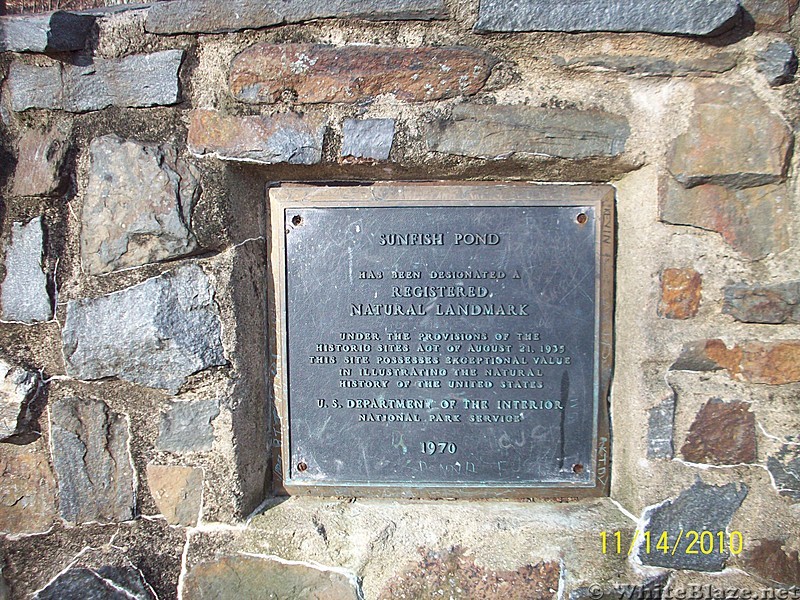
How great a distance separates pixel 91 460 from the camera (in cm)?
140

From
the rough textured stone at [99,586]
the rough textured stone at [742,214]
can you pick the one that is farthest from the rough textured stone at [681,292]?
the rough textured stone at [99,586]

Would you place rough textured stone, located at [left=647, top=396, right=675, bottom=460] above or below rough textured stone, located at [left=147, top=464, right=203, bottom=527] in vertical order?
above

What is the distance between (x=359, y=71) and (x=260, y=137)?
324 millimetres

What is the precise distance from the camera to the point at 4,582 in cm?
140

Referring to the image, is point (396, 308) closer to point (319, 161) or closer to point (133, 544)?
point (319, 161)

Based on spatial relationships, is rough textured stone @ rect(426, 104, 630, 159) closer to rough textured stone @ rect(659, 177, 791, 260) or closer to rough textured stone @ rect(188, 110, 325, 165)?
rough textured stone @ rect(659, 177, 791, 260)

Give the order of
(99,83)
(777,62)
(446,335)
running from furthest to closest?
(446,335), (99,83), (777,62)

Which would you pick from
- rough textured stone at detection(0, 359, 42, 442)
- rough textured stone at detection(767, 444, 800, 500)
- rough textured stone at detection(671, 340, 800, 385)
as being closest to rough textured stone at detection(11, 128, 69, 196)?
rough textured stone at detection(0, 359, 42, 442)

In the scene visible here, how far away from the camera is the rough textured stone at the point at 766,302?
50.1 inches

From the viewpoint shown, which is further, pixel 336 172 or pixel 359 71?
pixel 336 172

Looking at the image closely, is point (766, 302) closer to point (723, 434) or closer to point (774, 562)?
point (723, 434)

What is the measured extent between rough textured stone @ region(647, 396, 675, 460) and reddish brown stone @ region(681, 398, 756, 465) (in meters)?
0.05

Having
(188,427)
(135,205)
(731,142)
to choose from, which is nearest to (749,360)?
(731,142)
